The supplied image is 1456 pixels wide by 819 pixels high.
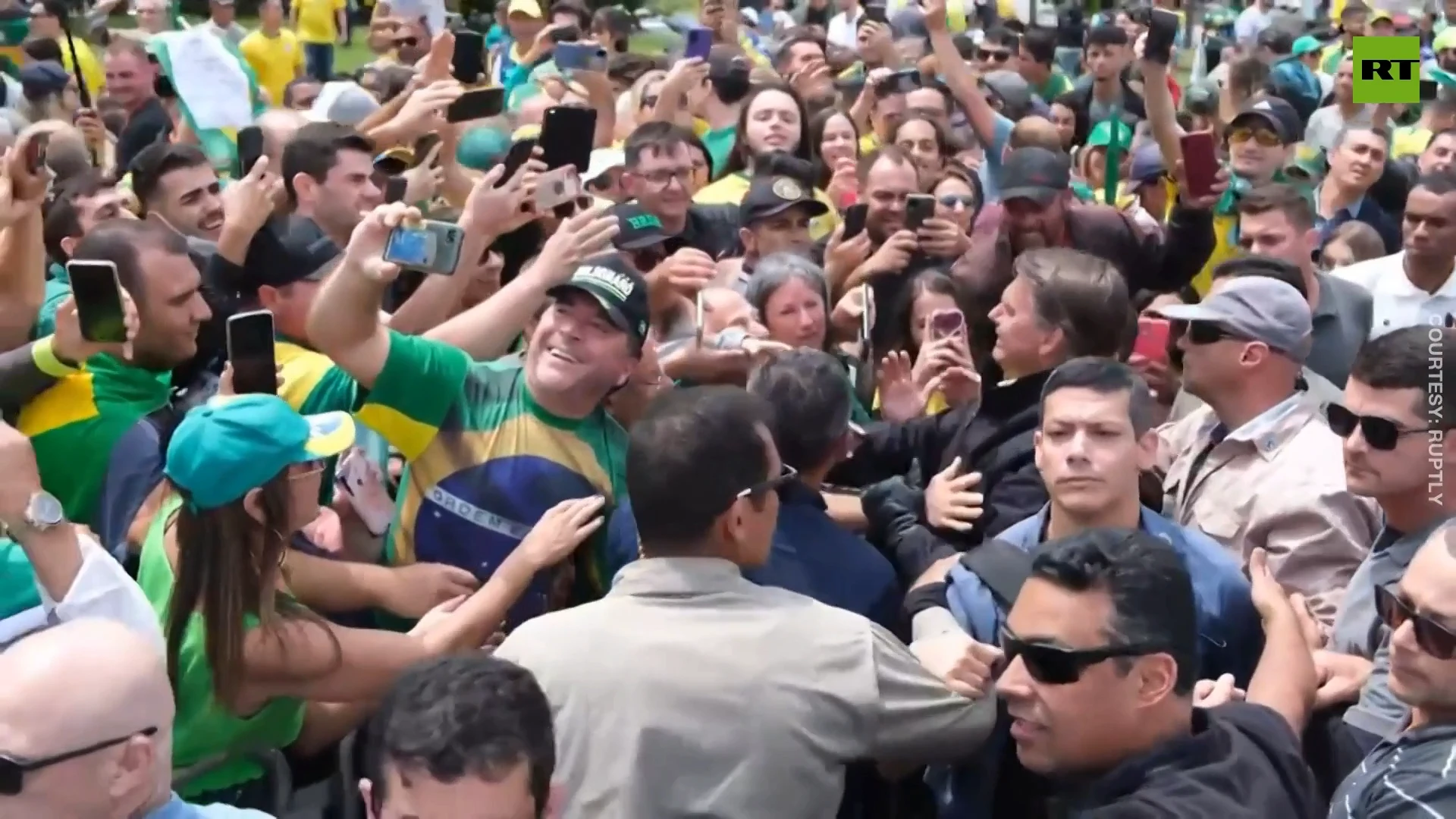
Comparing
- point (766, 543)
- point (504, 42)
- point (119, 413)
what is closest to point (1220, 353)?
point (766, 543)

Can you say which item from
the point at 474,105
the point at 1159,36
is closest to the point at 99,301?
the point at 474,105

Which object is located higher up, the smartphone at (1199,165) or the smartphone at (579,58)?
the smartphone at (579,58)

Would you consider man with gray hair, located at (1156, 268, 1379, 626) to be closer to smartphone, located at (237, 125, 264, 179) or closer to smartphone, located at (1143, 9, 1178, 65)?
smartphone, located at (1143, 9, 1178, 65)

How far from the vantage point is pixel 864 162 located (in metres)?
6.44

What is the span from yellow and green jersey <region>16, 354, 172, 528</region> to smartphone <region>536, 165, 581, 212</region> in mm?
1125

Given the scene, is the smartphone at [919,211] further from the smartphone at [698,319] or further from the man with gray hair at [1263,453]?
the man with gray hair at [1263,453]

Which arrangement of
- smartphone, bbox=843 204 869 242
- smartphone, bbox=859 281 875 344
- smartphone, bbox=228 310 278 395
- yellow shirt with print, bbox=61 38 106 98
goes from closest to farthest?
smartphone, bbox=228 310 278 395 < smartphone, bbox=859 281 875 344 < smartphone, bbox=843 204 869 242 < yellow shirt with print, bbox=61 38 106 98

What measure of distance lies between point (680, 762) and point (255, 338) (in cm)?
138

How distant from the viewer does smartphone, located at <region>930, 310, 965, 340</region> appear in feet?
14.4

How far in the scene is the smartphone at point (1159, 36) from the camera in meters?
6.38

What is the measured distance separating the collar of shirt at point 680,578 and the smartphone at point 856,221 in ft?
10.3

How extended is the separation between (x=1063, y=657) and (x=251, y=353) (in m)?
1.81

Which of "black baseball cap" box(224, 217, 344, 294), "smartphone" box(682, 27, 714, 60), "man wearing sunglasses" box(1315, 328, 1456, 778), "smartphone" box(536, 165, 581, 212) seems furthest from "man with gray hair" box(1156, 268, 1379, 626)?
"smartphone" box(682, 27, 714, 60)

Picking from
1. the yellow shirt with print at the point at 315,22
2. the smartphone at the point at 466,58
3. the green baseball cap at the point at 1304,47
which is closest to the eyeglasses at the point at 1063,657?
the smartphone at the point at 466,58
